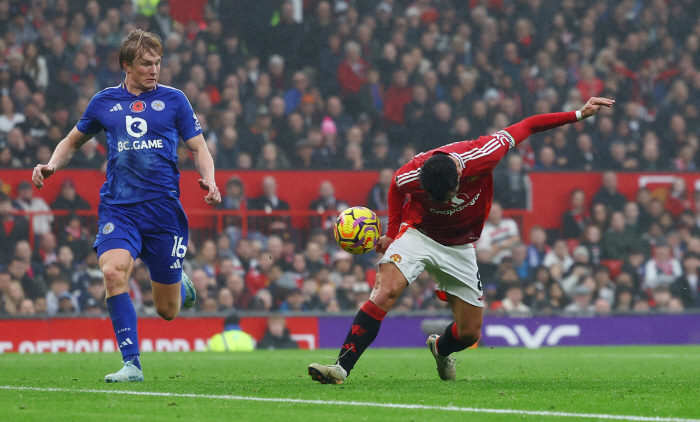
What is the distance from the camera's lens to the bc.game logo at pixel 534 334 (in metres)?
14.8

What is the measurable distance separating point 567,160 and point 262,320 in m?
6.66

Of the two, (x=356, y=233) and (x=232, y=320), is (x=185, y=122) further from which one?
(x=232, y=320)

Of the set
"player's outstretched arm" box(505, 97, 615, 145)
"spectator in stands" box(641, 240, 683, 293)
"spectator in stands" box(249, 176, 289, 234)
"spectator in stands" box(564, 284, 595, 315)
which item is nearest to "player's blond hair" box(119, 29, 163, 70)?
"player's outstretched arm" box(505, 97, 615, 145)

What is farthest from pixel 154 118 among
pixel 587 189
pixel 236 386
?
pixel 587 189

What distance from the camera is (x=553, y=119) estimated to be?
692 centimetres

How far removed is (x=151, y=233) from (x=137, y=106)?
90cm

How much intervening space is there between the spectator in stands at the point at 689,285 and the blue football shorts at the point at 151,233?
11104mm

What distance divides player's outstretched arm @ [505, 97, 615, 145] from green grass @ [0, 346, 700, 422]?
1764 mm

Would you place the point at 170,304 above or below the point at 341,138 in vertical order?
below

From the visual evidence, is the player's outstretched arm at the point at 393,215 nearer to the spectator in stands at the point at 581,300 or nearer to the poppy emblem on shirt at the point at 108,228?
the poppy emblem on shirt at the point at 108,228

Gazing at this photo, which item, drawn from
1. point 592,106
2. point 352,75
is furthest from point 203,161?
point 352,75

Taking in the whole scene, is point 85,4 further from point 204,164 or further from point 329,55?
point 204,164

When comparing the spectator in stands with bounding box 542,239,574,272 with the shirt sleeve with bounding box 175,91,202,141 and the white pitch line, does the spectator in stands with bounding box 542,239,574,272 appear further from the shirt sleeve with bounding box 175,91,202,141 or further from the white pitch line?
the white pitch line

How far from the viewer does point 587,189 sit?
1706cm
